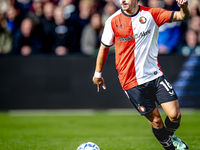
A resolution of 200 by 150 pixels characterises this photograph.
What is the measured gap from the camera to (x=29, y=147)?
6266 mm

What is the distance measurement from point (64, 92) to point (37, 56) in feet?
4.39

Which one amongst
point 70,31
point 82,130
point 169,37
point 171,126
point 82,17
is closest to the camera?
point 171,126

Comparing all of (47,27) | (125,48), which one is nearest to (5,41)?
(47,27)

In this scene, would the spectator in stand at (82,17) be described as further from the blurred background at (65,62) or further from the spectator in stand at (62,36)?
the spectator in stand at (62,36)

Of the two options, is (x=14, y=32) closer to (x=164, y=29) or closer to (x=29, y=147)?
(x=164, y=29)

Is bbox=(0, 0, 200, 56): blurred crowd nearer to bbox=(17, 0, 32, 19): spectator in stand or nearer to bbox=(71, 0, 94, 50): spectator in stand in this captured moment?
bbox=(71, 0, 94, 50): spectator in stand

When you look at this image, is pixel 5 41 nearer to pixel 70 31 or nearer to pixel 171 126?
pixel 70 31

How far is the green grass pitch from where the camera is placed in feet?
21.3

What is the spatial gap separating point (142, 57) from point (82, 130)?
3.67 meters

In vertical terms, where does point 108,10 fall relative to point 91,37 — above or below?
above

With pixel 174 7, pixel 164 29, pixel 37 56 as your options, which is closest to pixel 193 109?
pixel 164 29

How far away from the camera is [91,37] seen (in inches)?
400

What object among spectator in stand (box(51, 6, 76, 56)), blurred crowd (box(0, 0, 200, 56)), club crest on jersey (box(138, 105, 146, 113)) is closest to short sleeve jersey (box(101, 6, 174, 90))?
club crest on jersey (box(138, 105, 146, 113))

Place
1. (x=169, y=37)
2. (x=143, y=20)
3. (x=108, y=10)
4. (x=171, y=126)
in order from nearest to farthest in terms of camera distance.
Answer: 1. (x=143, y=20)
2. (x=171, y=126)
3. (x=169, y=37)
4. (x=108, y=10)
